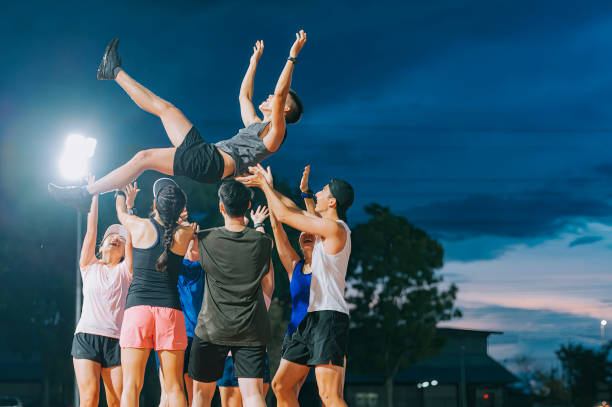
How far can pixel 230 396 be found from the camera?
7.16m

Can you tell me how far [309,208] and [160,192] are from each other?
1908mm

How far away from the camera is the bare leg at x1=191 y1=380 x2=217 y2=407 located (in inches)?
227

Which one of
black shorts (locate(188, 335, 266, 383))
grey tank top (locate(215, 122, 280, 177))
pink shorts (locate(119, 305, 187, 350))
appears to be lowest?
black shorts (locate(188, 335, 266, 383))

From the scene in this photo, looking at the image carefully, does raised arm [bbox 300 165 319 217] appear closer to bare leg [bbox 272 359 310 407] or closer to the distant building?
bare leg [bbox 272 359 310 407]

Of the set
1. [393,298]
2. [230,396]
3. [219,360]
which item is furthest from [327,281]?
[393,298]

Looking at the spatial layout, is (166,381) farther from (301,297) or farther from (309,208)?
(309,208)

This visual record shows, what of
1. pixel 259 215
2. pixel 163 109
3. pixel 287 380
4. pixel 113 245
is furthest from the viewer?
pixel 113 245

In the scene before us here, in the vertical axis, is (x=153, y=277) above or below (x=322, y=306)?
above

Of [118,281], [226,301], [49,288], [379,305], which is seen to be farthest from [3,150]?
[226,301]

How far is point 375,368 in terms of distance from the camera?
32.5m

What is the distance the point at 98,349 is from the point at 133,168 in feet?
6.39

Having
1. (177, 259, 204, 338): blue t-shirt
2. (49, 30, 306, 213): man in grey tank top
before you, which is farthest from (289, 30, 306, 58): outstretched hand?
(177, 259, 204, 338): blue t-shirt

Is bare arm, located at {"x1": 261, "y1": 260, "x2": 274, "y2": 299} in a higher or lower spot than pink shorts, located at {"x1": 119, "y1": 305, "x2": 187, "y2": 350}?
higher

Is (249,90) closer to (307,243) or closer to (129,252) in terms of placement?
(307,243)
